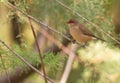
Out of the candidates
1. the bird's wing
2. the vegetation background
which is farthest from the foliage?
the bird's wing

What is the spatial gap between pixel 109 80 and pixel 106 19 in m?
0.28

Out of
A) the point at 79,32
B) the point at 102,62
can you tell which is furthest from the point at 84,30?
the point at 102,62

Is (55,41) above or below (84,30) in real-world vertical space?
below

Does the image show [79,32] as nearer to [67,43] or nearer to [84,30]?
[84,30]

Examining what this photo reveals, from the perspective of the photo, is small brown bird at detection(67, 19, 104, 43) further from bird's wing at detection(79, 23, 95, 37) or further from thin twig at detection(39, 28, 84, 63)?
thin twig at detection(39, 28, 84, 63)

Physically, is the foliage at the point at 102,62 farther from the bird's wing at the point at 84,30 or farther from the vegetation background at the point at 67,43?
the bird's wing at the point at 84,30

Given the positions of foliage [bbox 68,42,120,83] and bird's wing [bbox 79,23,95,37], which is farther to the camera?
foliage [bbox 68,42,120,83]

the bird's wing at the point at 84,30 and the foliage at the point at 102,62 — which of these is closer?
the bird's wing at the point at 84,30

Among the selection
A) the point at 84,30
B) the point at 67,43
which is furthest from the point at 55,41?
the point at 84,30

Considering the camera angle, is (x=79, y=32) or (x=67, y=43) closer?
(x=79, y=32)

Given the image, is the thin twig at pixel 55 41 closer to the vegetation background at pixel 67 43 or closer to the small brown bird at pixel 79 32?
the vegetation background at pixel 67 43

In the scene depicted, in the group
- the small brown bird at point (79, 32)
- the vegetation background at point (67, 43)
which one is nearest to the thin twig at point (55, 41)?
the vegetation background at point (67, 43)

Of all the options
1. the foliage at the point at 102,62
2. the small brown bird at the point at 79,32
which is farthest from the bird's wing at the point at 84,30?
the foliage at the point at 102,62

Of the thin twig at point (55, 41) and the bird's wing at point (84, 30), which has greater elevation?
the bird's wing at point (84, 30)
